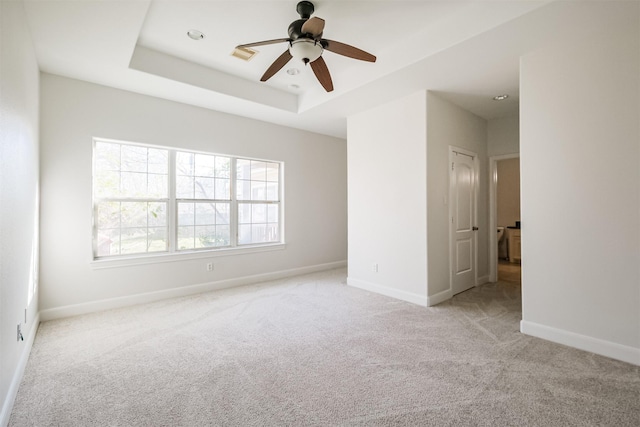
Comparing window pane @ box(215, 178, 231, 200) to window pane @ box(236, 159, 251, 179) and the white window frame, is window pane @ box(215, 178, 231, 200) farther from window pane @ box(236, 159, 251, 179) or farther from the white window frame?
window pane @ box(236, 159, 251, 179)

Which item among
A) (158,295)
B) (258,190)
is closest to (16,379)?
(158,295)

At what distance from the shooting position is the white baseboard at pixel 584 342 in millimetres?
2342

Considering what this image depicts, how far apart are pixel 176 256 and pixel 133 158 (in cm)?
141

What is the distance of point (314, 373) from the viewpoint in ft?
7.32

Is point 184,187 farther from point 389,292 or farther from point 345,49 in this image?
point 389,292

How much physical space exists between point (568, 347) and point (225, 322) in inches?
126

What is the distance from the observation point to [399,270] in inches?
160

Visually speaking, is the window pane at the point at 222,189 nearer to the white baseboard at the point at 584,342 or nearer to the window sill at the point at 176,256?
the window sill at the point at 176,256

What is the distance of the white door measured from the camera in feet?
13.7

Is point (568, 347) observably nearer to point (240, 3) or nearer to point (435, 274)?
point (435, 274)

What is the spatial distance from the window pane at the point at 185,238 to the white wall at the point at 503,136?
4.78m

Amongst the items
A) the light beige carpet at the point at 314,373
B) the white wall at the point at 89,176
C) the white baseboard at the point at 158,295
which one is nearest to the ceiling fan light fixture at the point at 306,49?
the white wall at the point at 89,176

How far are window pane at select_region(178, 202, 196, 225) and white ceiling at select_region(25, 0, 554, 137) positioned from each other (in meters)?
1.46

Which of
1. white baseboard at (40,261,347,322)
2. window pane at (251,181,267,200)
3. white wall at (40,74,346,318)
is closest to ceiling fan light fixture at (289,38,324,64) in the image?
white wall at (40,74,346,318)
